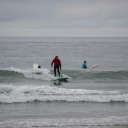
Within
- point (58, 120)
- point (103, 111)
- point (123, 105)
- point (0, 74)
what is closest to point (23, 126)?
point (58, 120)

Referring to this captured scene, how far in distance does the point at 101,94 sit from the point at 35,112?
192 inches

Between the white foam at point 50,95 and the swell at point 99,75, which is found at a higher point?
the swell at point 99,75

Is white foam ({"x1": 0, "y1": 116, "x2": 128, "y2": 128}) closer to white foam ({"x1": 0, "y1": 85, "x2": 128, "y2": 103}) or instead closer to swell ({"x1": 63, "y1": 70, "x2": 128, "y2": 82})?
white foam ({"x1": 0, "y1": 85, "x2": 128, "y2": 103})

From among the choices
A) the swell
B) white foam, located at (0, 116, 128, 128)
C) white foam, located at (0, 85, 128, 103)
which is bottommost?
white foam, located at (0, 116, 128, 128)

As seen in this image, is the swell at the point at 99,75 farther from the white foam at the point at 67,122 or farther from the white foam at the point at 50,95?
the white foam at the point at 67,122

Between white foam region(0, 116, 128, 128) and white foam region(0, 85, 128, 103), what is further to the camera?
white foam region(0, 85, 128, 103)

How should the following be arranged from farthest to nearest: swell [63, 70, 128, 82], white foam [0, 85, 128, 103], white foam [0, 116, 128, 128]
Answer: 1. swell [63, 70, 128, 82]
2. white foam [0, 85, 128, 103]
3. white foam [0, 116, 128, 128]

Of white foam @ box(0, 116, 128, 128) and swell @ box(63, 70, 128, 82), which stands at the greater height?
swell @ box(63, 70, 128, 82)

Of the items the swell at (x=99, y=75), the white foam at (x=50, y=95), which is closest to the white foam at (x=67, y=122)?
the white foam at (x=50, y=95)

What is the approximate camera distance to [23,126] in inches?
418

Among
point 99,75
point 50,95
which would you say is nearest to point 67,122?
point 50,95

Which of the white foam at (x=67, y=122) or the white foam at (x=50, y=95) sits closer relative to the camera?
the white foam at (x=67, y=122)

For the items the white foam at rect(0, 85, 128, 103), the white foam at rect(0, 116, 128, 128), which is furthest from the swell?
the white foam at rect(0, 116, 128, 128)

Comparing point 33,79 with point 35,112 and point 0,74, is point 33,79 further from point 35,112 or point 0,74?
point 35,112
